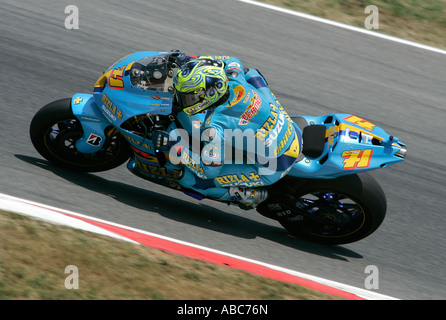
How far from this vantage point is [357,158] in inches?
216

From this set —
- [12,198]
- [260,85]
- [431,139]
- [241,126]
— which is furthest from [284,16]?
[12,198]

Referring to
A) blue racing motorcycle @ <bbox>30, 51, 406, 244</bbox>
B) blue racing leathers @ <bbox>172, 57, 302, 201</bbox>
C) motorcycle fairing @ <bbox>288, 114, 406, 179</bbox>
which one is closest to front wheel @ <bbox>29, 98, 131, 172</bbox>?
blue racing motorcycle @ <bbox>30, 51, 406, 244</bbox>

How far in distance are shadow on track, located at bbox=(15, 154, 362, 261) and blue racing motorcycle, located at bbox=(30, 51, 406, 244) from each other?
151mm

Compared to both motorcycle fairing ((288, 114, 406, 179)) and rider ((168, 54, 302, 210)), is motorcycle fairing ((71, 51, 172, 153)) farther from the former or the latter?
motorcycle fairing ((288, 114, 406, 179))

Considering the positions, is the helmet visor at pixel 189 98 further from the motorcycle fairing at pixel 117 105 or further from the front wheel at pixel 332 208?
the front wheel at pixel 332 208

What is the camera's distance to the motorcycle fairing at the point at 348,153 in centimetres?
546

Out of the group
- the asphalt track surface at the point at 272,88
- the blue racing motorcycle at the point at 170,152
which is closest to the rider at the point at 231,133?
the blue racing motorcycle at the point at 170,152

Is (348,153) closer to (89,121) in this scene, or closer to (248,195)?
(248,195)

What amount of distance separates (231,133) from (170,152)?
611 millimetres

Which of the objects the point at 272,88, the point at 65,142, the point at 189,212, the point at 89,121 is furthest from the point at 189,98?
the point at 272,88

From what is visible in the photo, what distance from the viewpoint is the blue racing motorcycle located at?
212 inches

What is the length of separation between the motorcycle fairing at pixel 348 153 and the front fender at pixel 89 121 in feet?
6.06
